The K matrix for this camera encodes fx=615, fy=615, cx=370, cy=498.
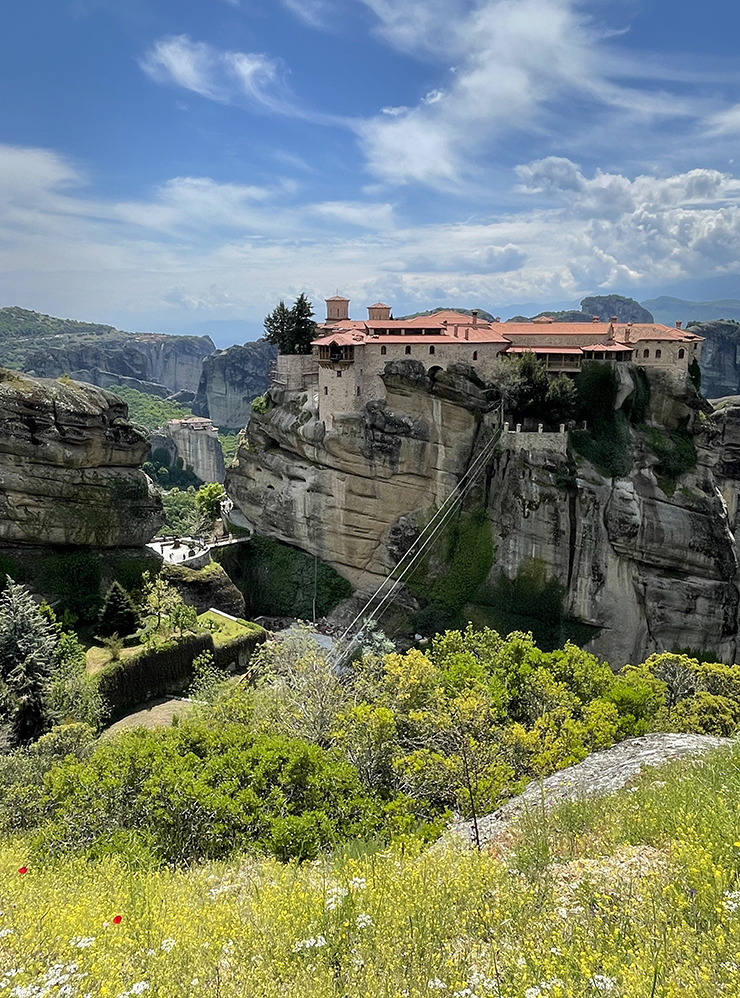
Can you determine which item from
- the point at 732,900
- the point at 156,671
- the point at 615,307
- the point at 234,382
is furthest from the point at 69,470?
the point at 615,307

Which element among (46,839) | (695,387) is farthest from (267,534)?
(46,839)

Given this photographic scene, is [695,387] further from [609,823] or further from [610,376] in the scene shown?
[609,823]

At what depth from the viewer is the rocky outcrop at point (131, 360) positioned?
427 feet

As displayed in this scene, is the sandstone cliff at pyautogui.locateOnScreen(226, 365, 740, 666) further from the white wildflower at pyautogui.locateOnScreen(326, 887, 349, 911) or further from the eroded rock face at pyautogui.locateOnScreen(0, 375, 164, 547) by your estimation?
the white wildflower at pyautogui.locateOnScreen(326, 887, 349, 911)

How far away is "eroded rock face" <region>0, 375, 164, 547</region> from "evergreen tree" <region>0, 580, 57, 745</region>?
5.19 meters

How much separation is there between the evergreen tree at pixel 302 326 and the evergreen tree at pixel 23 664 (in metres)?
23.0

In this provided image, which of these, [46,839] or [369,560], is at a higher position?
[46,839]

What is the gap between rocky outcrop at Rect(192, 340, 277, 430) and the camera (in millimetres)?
123625

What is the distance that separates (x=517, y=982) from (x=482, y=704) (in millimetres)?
7426

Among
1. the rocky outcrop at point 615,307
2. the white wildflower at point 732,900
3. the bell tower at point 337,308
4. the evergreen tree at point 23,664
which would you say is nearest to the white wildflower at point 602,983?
the white wildflower at point 732,900

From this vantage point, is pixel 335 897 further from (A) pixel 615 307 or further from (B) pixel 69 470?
(A) pixel 615 307

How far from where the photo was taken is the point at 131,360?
152 metres

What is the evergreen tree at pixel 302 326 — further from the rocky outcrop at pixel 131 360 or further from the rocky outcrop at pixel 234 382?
the rocky outcrop at pixel 131 360

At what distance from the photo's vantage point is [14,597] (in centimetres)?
1912
